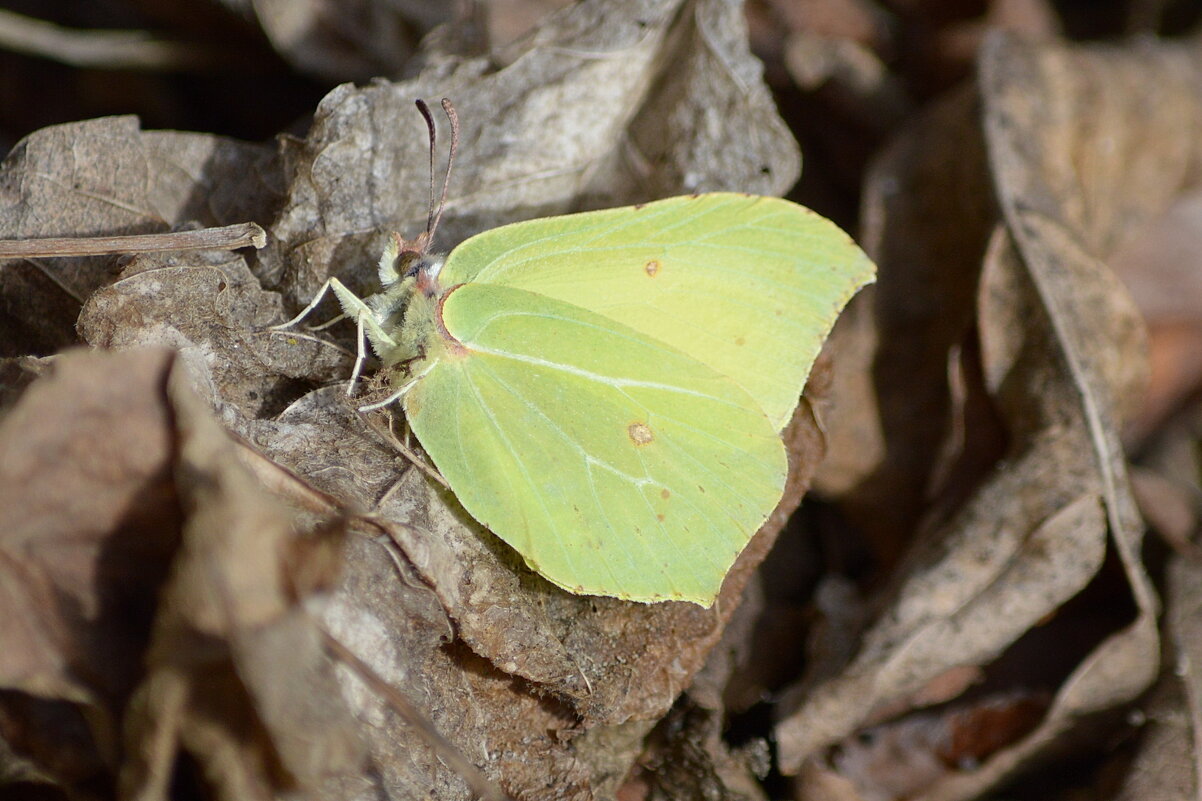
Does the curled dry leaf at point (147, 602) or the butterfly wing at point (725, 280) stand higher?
the curled dry leaf at point (147, 602)

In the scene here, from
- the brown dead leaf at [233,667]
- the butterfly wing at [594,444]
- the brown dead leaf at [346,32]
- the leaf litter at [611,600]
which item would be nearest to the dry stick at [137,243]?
the leaf litter at [611,600]

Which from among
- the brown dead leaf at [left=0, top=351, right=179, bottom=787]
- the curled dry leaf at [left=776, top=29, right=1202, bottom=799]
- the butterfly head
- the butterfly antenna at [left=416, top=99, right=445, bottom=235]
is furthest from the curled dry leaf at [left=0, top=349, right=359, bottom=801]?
the curled dry leaf at [left=776, top=29, right=1202, bottom=799]

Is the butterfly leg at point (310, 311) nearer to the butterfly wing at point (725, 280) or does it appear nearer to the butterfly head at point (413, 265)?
the butterfly head at point (413, 265)

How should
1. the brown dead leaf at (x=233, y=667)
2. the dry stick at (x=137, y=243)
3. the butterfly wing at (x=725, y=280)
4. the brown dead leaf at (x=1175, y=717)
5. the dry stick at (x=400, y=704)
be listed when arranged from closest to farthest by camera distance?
the brown dead leaf at (x=233, y=667) < the dry stick at (x=400, y=704) < the dry stick at (x=137, y=243) < the butterfly wing at (x=725, y=280) < the brown dead leaf at (x=1175, y=717)

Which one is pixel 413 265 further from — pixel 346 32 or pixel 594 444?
pixel 346 32

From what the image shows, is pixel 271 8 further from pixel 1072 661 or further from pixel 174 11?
pixel 1072 661

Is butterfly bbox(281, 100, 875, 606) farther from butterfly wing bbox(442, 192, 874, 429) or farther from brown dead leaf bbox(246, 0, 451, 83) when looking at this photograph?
brown dead leaf bbox(246, 0, 451, 83)
